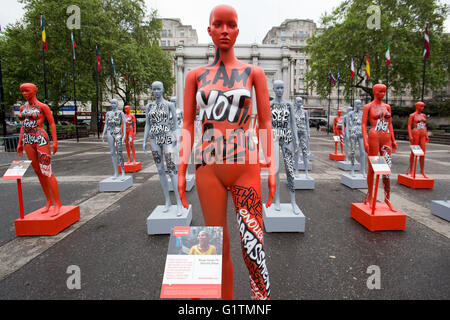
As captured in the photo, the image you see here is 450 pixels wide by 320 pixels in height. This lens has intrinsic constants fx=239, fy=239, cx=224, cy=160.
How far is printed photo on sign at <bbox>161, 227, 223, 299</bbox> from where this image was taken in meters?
1.35

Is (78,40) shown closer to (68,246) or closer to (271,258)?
(68,246)

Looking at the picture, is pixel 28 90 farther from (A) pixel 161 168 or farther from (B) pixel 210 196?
(B) pixel 210 196

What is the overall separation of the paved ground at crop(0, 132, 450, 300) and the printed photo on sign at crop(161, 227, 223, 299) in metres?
1.31

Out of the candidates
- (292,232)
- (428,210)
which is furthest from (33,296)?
(428,210)

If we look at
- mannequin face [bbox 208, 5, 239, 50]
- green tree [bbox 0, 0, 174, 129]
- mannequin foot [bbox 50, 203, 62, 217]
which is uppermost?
green tree [bbox 0, 0, 174, 129]

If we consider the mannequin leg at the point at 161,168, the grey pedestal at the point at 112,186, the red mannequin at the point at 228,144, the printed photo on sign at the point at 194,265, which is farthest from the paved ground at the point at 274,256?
the printed photo on sign at the point at 194,265

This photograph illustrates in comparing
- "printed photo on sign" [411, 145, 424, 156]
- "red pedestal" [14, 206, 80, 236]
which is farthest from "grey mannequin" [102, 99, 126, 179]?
"printed photo on sign" [411, 145, 424, 156]

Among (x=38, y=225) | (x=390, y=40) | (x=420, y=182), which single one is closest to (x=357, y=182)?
(x=420, y=182)

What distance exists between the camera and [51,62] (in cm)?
1809

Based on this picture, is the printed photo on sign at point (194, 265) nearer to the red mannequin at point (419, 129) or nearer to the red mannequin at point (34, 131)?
the red mannequin at point (34, 131)

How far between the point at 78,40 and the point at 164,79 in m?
11.9

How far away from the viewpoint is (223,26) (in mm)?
1721

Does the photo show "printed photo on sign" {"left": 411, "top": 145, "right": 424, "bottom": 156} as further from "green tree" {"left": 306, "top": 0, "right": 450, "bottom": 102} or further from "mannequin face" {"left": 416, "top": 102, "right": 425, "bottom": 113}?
"green tree" {"left": 306, "top": 0, "right": 450, "bottom": 102}

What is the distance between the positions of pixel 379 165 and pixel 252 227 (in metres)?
3.04
